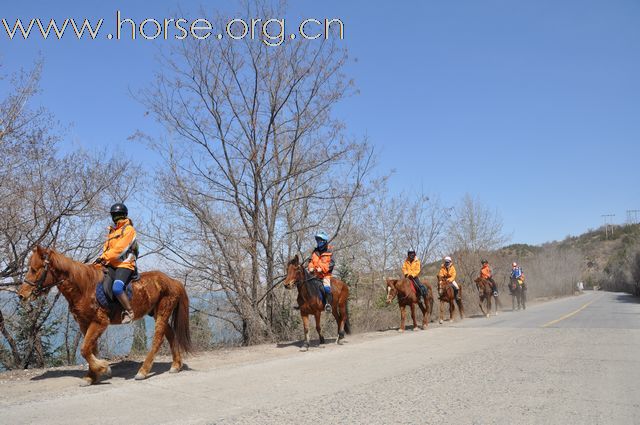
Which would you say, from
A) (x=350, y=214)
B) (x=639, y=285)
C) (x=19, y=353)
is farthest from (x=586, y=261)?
(x=19, y=353)

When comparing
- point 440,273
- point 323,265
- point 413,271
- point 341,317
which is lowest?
point 341,317

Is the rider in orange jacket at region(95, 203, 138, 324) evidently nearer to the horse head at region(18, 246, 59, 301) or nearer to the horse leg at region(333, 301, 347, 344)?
the horse head at region(18, 246, 59, 301)

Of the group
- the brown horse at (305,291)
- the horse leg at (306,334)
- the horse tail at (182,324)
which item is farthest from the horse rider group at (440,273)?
the horse tail at (182,324)

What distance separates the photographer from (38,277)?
792cm

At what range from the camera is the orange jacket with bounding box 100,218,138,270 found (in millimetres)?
8406

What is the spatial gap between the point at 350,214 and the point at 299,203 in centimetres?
206

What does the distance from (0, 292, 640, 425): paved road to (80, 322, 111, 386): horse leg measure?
0.28 meters

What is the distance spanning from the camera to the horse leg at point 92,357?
794cm

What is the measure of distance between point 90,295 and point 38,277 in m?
0.81

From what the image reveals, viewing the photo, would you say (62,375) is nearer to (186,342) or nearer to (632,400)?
(186,342)

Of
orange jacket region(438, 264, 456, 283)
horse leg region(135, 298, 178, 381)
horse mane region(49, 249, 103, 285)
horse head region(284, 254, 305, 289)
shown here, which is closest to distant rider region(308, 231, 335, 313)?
horse head region(284, 254, 305, 289)

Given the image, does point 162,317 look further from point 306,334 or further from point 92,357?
point 306,334

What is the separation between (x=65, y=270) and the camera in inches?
319

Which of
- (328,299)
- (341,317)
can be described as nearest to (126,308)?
(328,299)
